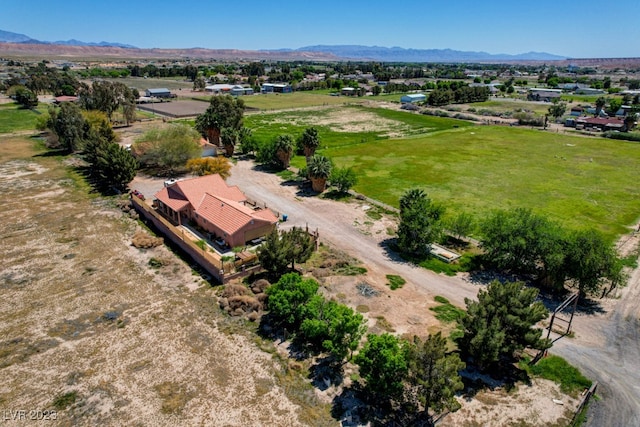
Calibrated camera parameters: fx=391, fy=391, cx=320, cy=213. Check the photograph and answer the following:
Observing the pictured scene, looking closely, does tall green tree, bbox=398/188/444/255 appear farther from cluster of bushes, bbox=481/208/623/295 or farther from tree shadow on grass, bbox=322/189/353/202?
tree shadow on grass, bbox=322/189/353/202

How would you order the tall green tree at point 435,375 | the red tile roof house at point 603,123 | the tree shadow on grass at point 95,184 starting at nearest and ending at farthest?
→ the tall green tree at point 435,375 < the tree shadow on grass at point 95,184 < the red tile roof house at point 603,123

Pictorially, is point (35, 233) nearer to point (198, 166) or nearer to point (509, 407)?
point (198, 166)

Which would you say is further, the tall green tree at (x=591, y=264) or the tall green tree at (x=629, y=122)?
the tall green tree at (x=629, y=122)

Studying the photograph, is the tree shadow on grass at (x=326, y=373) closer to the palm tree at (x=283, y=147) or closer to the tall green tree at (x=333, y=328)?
the tall green tree at (x=333, y=328)

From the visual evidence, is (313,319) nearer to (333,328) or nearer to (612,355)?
(333,328)

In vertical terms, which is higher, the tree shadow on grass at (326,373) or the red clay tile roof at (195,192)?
the red clay tile roof at (195,192)

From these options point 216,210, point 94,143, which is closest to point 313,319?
point 216,210

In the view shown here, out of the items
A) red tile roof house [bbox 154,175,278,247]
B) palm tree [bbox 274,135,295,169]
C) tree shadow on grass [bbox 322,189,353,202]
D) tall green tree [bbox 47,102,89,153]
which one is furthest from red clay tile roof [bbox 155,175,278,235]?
tall green tree [bbox 47,102,89,153]

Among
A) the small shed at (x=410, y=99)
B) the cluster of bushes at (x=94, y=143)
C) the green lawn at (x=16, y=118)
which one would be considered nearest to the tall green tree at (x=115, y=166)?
the cluster of bushes at (x=94, y=143)
